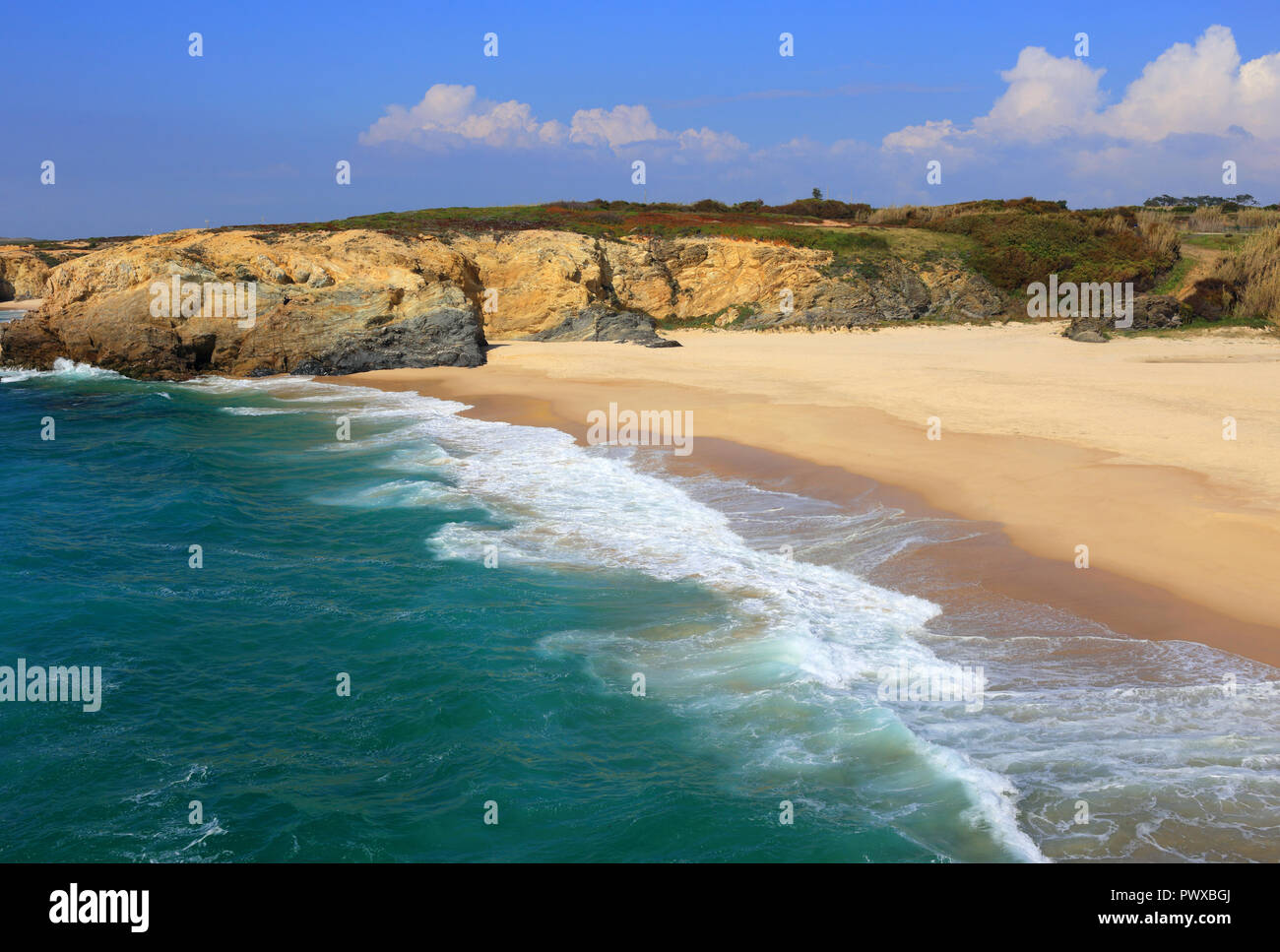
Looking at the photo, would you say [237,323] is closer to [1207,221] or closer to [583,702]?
[583,702]

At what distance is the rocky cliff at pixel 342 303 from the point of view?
89.4 ft

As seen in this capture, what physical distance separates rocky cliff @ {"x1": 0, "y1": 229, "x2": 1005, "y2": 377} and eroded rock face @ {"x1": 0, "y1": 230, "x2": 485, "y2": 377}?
0.04 metres

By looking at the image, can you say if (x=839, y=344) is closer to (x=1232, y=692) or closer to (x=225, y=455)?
(x=225, y=455)

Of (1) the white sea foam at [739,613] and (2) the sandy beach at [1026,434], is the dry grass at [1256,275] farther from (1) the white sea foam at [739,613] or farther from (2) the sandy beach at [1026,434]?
(1) the white sea foam at [739,613]

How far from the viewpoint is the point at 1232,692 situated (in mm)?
7453

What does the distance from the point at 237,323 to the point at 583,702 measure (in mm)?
23775

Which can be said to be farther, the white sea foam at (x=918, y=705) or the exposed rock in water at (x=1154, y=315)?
the exposed rock in water at (x=1154, y=315)

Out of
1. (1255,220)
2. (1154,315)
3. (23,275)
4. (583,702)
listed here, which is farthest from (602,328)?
(23,275)

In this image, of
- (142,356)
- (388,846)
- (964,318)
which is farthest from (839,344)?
(388,846)

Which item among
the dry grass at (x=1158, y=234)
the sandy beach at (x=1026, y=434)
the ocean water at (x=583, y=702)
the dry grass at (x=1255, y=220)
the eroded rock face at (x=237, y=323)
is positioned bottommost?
the ocean water at (x=583, y=702)

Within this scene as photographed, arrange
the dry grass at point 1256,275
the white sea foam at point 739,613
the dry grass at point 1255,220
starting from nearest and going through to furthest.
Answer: the white sea foam at point 739,613 → the dry grass at point 1256,275 → the dry grass at point 1255,220

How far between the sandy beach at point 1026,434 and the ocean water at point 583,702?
86cm

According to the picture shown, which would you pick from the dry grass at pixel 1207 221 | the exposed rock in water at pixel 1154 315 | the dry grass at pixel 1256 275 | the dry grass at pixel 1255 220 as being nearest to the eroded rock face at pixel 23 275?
the exposed rock in water at pixel 1154 315
